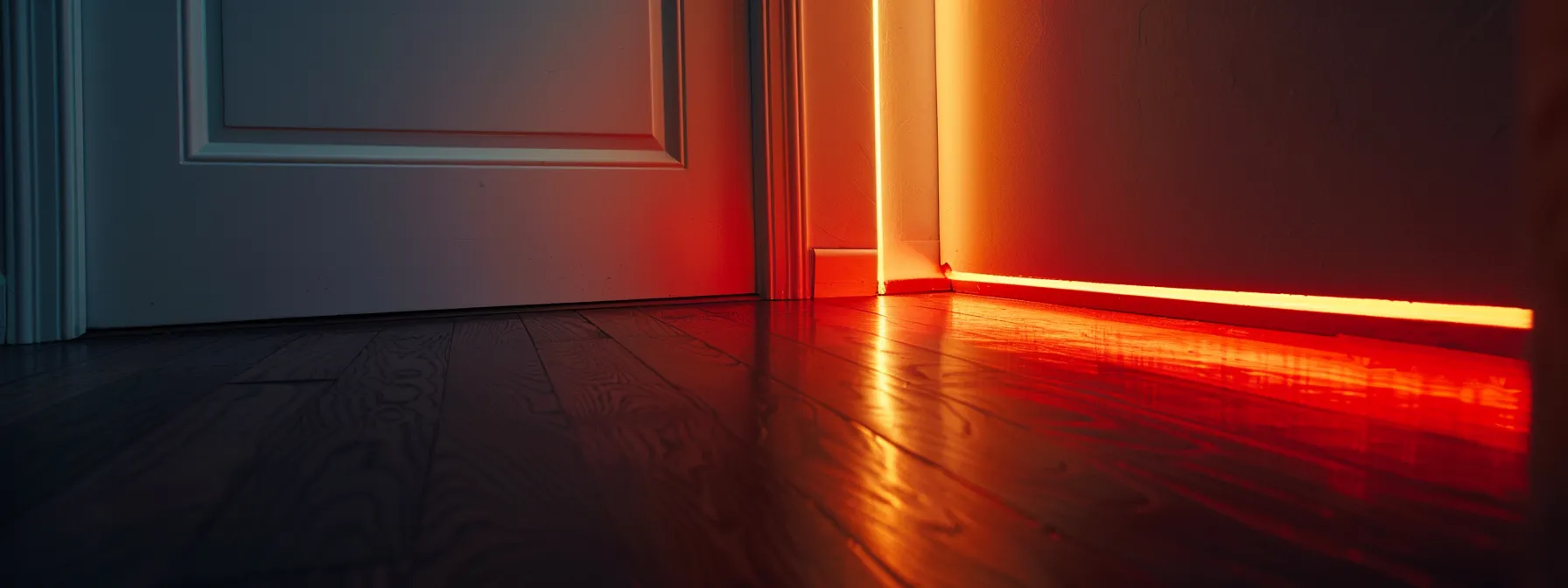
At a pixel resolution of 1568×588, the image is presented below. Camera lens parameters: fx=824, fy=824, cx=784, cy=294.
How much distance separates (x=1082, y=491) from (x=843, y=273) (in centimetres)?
142

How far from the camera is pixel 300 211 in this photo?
4.84 feet

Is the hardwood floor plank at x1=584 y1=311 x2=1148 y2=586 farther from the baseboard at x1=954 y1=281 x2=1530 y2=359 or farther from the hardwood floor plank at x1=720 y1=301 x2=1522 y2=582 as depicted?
the baseboard at x1=954 y1=281 x2=1530 y2=359

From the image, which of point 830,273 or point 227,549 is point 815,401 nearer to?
point 227,549

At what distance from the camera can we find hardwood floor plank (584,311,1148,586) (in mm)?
329

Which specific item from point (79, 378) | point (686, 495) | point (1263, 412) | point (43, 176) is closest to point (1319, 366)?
point (1263, 412)

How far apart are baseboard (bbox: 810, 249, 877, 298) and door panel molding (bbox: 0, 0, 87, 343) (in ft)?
4.26

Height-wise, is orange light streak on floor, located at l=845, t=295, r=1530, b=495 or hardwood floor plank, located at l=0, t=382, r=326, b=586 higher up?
orange light streak on floor, located at l=845, t=295, r=1530, b=495

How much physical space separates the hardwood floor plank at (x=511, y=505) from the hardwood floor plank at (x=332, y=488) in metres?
0.02

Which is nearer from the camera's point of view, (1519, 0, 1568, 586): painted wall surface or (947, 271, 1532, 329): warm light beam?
(1519, 0, 1568, 586): painted wall surface

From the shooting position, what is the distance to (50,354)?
3.71 ft

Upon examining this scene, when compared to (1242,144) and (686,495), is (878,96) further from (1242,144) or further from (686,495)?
(686,495)

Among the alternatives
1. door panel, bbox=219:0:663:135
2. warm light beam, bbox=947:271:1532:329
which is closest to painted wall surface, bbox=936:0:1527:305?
warm light beam, bbox=947:271:1532:329

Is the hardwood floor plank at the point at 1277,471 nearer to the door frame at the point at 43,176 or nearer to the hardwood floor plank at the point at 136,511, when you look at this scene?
the hardwood floor plank at the point at 136,511

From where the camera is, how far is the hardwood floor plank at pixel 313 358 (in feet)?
2.95
